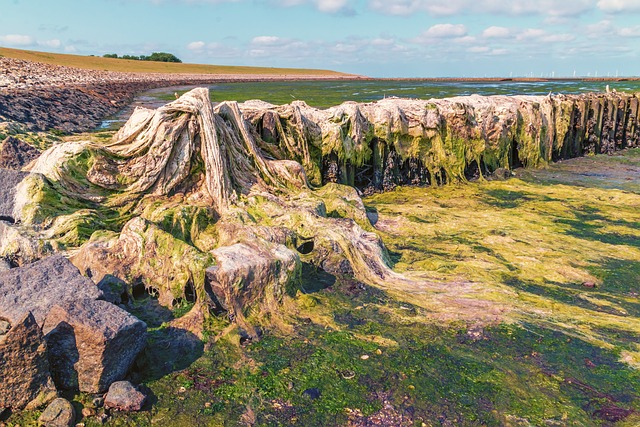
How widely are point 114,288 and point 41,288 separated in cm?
87

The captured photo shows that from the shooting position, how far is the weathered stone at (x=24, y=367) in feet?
11.2

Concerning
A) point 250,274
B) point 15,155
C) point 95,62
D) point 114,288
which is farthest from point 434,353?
point 95,62

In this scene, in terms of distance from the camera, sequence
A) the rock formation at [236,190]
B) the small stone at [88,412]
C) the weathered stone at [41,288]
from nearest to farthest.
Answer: the small stone at [88,412] < the weathered stone at [41,288] < the rock formation at [236,190]

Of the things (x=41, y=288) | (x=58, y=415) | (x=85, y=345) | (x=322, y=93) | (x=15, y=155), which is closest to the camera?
(x=58, y=415)

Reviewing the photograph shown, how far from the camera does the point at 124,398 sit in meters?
3.65

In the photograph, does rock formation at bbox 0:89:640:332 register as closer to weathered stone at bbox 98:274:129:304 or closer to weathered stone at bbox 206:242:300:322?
weathered stone at bbox 206:242:300:322

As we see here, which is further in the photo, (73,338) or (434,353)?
(434,353)

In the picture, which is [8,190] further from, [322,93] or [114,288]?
[322,93]

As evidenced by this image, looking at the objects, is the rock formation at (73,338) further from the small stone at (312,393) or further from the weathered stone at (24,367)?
the small stone at (312,393)

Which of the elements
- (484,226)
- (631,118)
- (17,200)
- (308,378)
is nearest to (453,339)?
(308,378)

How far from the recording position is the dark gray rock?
619 cm

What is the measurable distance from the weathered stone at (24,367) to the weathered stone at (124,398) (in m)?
0.37

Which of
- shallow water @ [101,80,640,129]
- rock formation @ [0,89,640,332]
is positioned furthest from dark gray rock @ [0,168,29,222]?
shallow water @ [101,80,640,129]

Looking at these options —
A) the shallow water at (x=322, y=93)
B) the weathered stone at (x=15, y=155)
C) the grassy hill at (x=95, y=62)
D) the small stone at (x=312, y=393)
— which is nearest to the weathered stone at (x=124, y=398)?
the small stone at (x=312, y=393)
